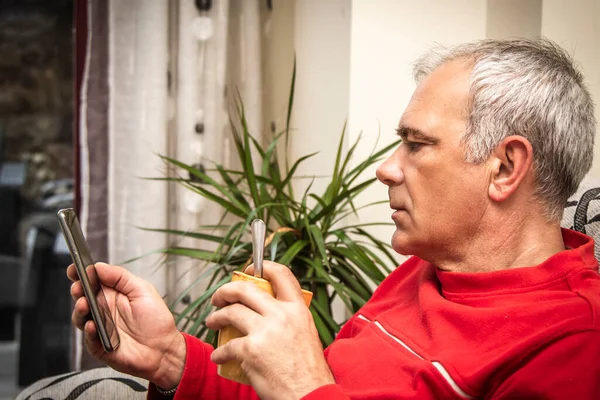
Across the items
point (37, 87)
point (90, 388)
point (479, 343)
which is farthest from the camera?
point (37, 87)

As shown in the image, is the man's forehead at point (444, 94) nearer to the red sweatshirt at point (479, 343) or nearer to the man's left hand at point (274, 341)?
the red sweatshirt at point (479, 343)

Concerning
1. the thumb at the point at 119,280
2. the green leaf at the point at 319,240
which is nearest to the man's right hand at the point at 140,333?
the thumb at the point at 119,280

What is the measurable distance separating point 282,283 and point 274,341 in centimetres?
8

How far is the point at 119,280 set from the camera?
50.3 inches

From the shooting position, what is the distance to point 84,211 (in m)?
2.73

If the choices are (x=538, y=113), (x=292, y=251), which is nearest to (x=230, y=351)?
(x=538, y=113)

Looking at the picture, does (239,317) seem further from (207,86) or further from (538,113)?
(207,86)

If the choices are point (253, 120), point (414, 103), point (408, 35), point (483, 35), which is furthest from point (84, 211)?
point (414, 103)

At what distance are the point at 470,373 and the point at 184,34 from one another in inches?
77.9

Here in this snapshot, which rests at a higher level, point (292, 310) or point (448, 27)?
point (448, 27)

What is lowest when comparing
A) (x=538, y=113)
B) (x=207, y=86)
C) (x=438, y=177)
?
(x=438, y=177)

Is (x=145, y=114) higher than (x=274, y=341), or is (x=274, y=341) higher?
(x=145, y=114)

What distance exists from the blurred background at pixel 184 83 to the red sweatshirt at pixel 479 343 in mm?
1069

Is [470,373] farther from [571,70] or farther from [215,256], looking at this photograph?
[215,256]
